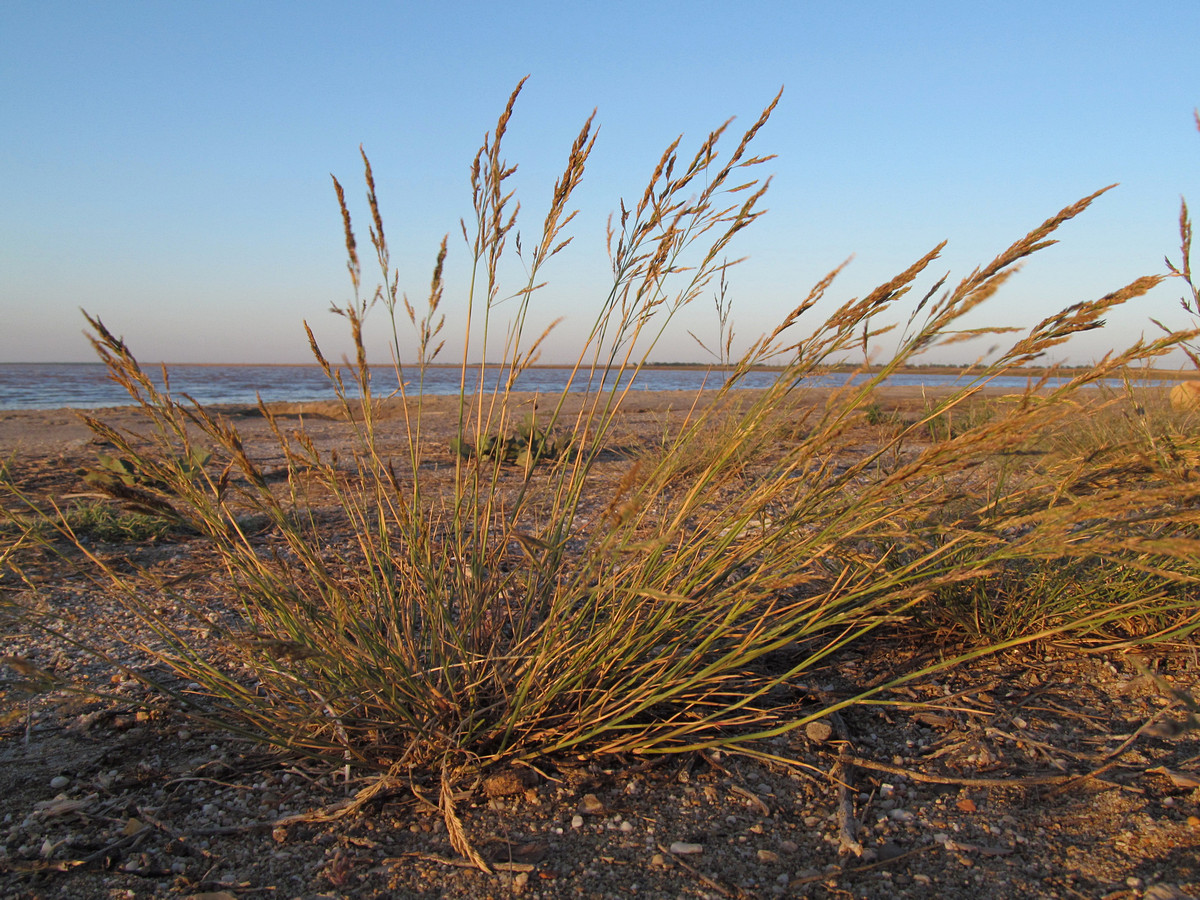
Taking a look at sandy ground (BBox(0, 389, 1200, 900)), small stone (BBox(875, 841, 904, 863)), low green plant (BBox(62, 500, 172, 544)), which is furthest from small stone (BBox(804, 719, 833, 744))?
low green plant (BBox(62, 500, 172, 544))

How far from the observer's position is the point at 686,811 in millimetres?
1469

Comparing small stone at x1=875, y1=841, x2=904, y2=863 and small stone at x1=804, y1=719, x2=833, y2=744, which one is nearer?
small stone at x1=875, y1=841, x2=904, y2=863

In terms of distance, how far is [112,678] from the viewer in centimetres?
199

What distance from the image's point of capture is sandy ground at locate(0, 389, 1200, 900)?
4.11ft

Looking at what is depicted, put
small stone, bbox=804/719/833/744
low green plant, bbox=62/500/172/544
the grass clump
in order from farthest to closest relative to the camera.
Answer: low green plant, bbox=62/500/172/544
small stone, bbox=804/719/833/744
the grass clump

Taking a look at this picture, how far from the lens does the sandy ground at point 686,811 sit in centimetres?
125

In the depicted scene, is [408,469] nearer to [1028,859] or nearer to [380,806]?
[380,806]

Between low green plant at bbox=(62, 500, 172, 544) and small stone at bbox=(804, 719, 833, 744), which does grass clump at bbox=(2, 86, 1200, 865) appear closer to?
small stone at bbox=(804, 719, 833, 744)

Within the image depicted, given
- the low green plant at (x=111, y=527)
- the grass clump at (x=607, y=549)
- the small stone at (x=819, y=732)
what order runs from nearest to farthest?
the grass clump at (x=607, y=549) < the small stone at (x=819, y=732) < the low green plant at (x=111, y=527)

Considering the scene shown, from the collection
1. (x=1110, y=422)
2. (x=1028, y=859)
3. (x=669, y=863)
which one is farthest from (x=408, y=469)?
(x=1110, y=422)

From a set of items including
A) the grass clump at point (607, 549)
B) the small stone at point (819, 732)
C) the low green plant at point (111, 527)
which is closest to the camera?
→ the grass clump at point (607, 549)

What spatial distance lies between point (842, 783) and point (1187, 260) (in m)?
1.57

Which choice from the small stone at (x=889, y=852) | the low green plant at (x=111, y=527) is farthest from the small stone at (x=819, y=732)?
the low green plant at (x=111, y=527)

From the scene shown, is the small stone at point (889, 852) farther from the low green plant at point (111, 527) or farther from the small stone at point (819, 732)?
the low green plant at point (111, 527)
